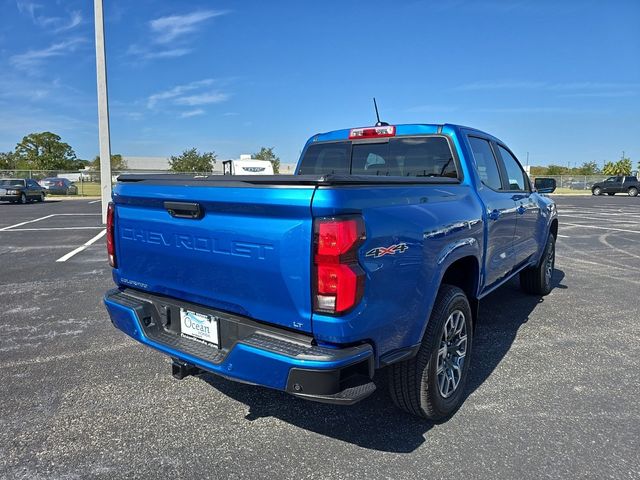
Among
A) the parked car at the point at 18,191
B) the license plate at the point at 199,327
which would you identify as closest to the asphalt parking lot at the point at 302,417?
the license plate at the point at 199,327

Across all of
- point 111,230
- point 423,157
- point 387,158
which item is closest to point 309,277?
point 111,230

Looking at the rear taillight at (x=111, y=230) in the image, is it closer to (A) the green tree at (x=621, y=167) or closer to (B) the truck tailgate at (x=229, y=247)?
(B) the truck tailgate at (x=229, y=247)

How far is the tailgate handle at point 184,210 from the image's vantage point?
247 centimetres

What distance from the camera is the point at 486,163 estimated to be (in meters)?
4.11

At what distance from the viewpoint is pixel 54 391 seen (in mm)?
3283

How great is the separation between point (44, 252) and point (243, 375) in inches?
329

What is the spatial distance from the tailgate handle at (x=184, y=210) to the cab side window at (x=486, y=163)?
2431 millimetres

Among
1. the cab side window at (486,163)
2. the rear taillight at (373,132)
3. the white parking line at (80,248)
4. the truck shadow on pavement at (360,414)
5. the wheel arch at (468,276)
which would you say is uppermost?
the rear taillight at (373,132)

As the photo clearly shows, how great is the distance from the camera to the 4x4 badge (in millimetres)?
2191

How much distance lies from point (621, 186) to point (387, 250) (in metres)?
46.0

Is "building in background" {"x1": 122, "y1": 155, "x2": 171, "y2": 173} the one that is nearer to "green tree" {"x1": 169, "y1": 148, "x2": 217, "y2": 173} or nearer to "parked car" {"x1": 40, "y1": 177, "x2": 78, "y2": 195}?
"green tree" {"x1": 169, "y1": 148, "x2": 217, "y2": 173}

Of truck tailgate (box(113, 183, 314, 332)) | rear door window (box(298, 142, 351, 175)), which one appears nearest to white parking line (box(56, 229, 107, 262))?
rear door window (box(298, 142, 351, 175))

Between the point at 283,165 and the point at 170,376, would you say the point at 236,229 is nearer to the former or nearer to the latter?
the point at 170,376

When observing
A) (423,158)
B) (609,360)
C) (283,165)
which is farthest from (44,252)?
(283,165)
